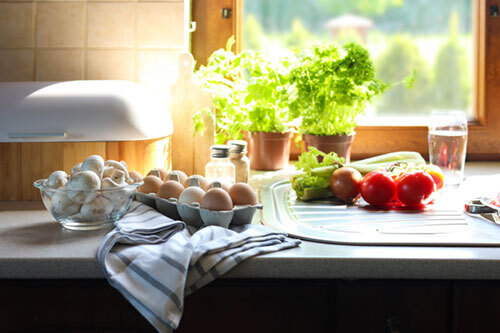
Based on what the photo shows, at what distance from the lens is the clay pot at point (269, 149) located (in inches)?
67.9

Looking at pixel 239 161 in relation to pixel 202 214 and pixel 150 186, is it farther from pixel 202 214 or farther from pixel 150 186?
pixel 202 214

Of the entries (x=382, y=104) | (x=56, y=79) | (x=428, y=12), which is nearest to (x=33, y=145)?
(x=56, y=79)

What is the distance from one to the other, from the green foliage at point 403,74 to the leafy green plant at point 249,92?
0.35 m

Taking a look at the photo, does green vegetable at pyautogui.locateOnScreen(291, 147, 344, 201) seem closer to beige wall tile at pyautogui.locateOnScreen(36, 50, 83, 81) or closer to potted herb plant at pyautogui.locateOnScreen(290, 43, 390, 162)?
potted herb plant at pyautogui.locateOnScreen(290, 43, 390, 162)

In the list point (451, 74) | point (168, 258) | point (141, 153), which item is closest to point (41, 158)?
point (141, 153)

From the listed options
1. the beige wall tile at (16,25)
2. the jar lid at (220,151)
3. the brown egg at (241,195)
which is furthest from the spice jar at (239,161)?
the beige wall tile at (16,25)

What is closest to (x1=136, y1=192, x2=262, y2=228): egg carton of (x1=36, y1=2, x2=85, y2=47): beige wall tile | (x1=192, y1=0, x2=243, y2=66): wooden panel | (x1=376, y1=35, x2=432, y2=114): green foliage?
(x1=36, y1=2, x2=85, y2=47): beige wall tile

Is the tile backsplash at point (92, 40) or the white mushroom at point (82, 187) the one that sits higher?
the tile backsplash at point (92, 40)

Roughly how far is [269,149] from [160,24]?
0.43 meters

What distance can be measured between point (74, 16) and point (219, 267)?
98cm

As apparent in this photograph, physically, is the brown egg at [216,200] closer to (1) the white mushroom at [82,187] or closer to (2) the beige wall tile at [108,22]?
(1) the white mushroom at [82,187]

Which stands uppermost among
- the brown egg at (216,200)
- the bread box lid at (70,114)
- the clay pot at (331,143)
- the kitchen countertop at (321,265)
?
the bread box lid at (70,114)

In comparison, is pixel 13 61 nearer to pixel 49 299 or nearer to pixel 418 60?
pixel 49 299

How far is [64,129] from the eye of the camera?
1341 mm
